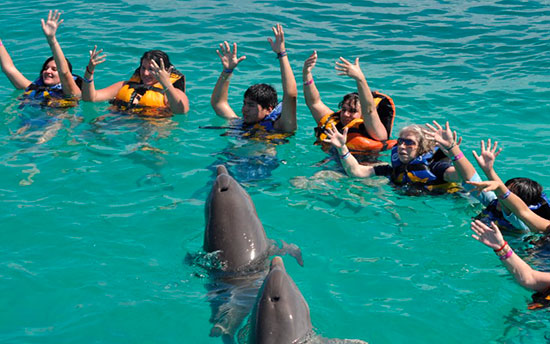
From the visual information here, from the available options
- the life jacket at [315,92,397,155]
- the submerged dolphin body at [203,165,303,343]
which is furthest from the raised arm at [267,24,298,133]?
the submerged dolphin body at [203,165,303,343]

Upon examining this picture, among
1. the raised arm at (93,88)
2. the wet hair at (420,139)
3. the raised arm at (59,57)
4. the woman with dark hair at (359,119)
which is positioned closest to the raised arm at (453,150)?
the wet hair at (420,139)

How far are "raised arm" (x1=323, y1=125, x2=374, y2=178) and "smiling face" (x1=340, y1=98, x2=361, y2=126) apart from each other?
0.76m

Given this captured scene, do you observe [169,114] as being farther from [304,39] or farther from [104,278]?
[304,39]

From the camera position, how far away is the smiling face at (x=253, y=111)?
934cm

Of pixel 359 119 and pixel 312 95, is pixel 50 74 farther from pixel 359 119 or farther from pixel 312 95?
pixel 359 119

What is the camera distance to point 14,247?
6.89 m

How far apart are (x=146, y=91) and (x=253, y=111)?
2084mm

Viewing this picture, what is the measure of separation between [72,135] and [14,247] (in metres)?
3.23

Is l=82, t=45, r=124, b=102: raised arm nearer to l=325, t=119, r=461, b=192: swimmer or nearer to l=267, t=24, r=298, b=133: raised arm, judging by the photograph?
l=267, t=24, r=298, b=133: raised arm

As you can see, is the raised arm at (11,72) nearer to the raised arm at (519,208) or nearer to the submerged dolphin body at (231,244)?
A: the submerged dolphin body at (231,244)

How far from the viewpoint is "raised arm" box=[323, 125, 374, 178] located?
7.91 metres

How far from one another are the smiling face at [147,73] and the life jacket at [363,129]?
9.58ft

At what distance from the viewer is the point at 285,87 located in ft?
29.0

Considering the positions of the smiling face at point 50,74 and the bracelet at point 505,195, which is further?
the smiling face at point 50,74
